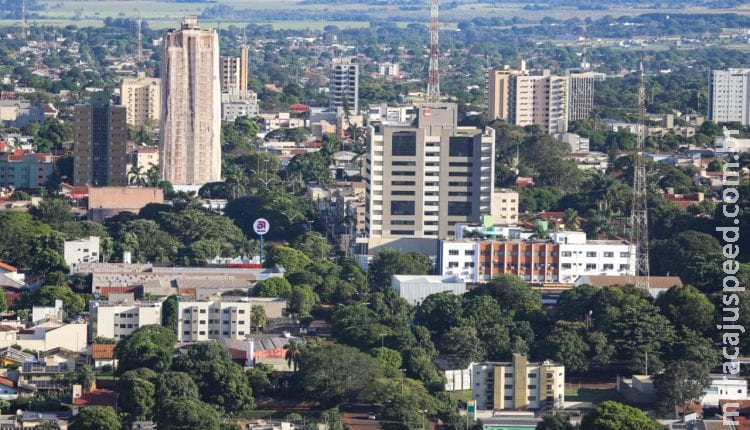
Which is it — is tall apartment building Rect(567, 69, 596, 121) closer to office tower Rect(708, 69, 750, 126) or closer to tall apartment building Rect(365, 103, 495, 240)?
office tower Rect(708, 69, 750, 126)

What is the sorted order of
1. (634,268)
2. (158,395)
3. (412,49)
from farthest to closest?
(412,49), (634,268), (158,395)

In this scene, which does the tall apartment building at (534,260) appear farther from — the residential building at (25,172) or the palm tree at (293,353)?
the residential building at (25,172)

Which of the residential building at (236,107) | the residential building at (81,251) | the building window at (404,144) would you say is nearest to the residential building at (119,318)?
the residential building at (81,251)

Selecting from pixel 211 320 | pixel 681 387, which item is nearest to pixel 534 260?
pixel 211 320

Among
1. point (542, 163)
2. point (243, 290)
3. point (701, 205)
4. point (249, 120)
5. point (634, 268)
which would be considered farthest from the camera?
point (249, 120)

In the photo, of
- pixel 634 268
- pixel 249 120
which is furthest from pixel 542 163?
pixel 634 268

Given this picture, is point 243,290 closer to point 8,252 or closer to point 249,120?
point 8,252

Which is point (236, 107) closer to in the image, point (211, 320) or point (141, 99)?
point (141, 99)
